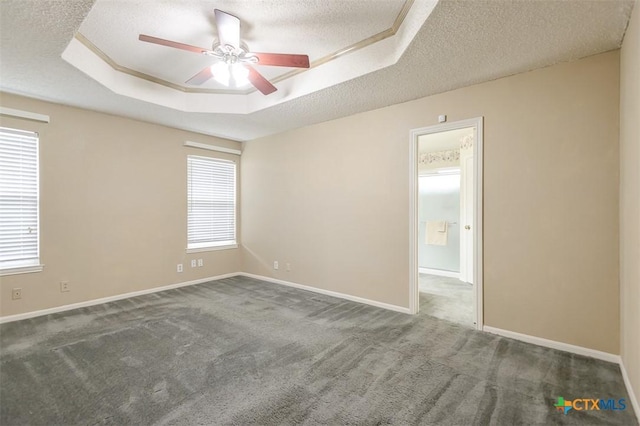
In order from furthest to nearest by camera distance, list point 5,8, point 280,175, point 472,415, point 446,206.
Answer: point 446,206 → point 280,175 → point 5,8 → point 472,415

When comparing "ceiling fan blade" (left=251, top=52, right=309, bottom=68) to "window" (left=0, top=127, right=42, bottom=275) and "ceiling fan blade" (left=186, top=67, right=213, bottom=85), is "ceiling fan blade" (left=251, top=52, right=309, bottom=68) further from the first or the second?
"window" (left=0, top=127, right=42, bottom=275)

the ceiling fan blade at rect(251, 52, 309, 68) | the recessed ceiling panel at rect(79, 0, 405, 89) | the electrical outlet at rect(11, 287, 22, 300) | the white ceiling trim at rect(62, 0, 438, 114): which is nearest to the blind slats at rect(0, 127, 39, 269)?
the electrical outlet at rect(11, 287, 22, 300)

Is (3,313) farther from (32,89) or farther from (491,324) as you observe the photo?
(491,324)

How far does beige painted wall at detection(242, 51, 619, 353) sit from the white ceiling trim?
952 mm

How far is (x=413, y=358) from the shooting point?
7.84ft

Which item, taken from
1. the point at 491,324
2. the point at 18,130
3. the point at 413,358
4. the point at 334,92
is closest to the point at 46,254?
the point at 18,130

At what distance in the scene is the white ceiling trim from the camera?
2.41 m

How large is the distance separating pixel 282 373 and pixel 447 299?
2.78m

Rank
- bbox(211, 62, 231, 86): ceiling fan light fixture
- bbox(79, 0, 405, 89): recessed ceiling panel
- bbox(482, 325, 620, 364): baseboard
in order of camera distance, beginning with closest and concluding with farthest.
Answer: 1. bbox(79, 0, 405, 89): recessed ceiling panel
2. bbox(482, 325, 620, 364): baseboard
3. bbox(211, 62, 231, 86): ceiling fan light fixture

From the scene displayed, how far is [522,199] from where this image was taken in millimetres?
2719

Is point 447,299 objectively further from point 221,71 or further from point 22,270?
point 22,270

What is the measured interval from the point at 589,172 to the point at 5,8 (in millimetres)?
4458

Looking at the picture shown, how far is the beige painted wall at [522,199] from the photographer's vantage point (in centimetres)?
237

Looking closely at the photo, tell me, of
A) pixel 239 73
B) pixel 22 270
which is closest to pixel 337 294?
pixel 239 73
